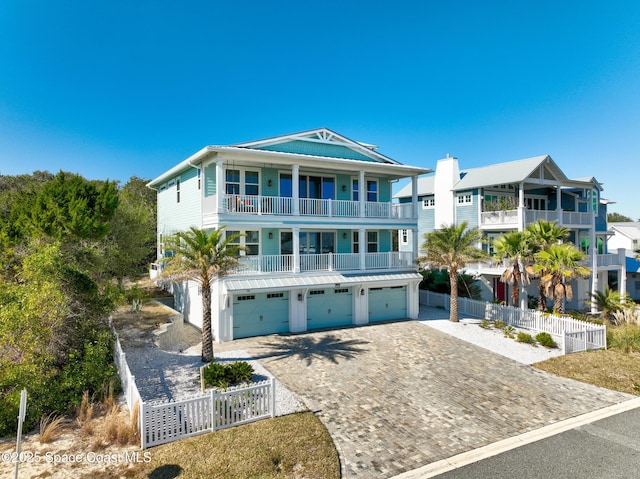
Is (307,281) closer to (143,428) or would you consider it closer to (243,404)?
(243,404)

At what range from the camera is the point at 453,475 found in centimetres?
787

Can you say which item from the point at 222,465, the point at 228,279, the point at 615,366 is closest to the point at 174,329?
the point at 228,279

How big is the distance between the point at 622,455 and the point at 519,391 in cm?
345

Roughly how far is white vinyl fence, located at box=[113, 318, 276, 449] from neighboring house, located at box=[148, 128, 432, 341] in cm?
721

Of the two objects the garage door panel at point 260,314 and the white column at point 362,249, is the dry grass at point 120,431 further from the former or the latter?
the white column at point 362,249

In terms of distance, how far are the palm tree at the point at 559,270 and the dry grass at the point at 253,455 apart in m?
14.7

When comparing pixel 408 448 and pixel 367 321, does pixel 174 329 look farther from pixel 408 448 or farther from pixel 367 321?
pixel 408 448

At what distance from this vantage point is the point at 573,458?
28.0ft

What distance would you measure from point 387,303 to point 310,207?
6982 millimetres

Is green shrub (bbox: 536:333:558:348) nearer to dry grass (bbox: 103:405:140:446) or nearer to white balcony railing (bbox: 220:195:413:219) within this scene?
white balcony railing (bbox: 220:195:413:219)

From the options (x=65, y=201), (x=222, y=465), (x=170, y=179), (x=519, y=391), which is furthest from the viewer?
(x=170, y=179)

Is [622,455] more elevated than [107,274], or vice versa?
[107,274]

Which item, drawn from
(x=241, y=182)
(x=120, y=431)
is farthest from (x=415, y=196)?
(x=120, y=431)

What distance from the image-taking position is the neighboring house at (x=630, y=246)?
35.2m
